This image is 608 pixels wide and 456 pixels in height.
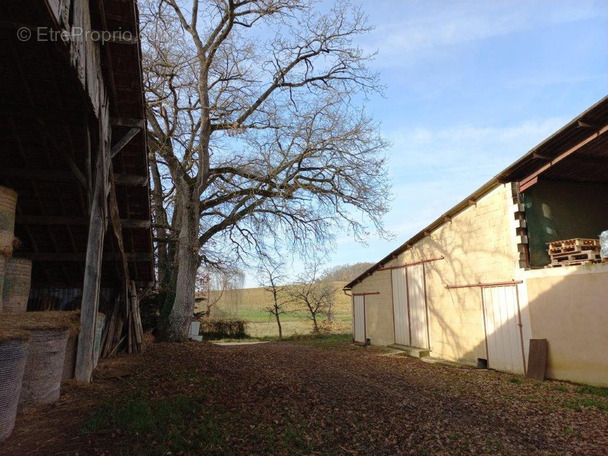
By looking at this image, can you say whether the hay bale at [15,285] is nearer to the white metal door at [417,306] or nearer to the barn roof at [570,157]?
the barn roof at [570,157]

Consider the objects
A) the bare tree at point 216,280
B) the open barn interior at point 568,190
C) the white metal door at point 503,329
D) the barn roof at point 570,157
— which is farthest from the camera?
the bare tree at point 216,280

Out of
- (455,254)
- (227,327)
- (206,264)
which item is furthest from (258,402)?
(227,327)

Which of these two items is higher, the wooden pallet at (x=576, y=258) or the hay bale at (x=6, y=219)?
the hay bale at (x=6, y=219)

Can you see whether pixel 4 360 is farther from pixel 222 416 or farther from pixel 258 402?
pixel 258 402

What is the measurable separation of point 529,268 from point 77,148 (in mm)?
11022

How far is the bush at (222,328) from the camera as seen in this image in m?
25.3

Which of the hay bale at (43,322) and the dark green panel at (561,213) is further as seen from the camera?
the dark green panel at (561,213)

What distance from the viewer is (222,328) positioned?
84.0 ft

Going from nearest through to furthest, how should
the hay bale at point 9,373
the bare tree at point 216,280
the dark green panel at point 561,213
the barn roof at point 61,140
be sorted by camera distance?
the hay bale at point 9,373
the barn roof at point 61,140
the dark green panel at point 561,213
the bare tree at point 216,280

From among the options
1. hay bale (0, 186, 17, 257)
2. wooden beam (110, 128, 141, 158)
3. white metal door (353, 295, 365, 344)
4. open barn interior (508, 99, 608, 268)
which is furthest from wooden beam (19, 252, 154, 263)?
white metal door (353, 295, 365, 344)

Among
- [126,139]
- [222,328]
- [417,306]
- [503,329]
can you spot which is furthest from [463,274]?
[222,328]

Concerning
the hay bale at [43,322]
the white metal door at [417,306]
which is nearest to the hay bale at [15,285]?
the hay bale at [43,322]

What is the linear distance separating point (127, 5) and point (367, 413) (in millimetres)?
7201

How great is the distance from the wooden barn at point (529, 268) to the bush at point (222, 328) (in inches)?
541
